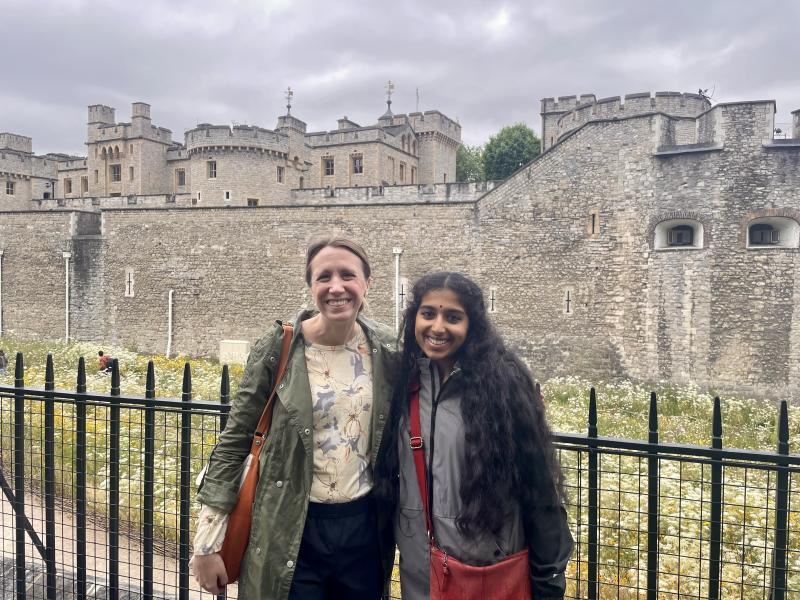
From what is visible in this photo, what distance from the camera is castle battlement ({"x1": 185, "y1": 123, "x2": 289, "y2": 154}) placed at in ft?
92.1

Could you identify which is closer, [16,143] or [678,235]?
[678,235]

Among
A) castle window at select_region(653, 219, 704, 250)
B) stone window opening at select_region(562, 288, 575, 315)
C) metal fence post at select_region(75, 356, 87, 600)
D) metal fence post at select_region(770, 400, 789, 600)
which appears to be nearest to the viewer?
metal fence post at select_region(770, 400, 789, 600)

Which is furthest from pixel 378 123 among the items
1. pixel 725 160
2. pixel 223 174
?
pixel 725 160

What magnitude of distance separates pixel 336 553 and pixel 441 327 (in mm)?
1025

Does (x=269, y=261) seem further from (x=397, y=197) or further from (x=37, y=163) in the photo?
(x=37, y=163)

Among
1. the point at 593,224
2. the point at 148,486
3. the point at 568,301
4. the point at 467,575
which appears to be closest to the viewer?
the point at 467,575

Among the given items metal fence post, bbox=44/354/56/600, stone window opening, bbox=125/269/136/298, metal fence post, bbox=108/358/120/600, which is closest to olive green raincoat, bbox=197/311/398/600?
metal fence post, bbox=108/358/120/600

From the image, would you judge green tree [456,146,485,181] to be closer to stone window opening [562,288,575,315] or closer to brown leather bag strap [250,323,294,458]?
stone window opening [562,288,575,315]

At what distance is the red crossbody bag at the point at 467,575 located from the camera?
2385mm

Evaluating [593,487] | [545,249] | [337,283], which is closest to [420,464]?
[337,283]

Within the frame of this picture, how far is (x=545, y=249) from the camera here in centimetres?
1709

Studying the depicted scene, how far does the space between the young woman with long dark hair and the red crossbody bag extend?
0.02 meters

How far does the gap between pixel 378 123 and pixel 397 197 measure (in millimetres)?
17725

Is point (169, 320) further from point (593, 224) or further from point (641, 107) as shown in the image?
point (641, 107)
